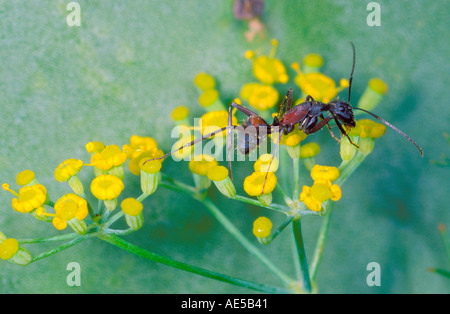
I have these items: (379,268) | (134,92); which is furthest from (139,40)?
(379,268)

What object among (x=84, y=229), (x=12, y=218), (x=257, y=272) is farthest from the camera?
(x=257, y=272)

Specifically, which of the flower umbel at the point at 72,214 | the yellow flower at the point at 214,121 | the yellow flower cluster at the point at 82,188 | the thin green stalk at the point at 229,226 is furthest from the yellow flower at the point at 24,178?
the yellow flower at the point at 214,121

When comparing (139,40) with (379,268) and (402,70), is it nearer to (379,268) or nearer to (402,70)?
(402,70)

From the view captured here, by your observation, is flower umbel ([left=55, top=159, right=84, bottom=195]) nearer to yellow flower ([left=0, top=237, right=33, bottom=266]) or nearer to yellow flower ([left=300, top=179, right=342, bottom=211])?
yellow flower ([left=0, top=237, right=33, bottom=266])

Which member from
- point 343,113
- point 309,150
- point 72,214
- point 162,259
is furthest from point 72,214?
point 343,113

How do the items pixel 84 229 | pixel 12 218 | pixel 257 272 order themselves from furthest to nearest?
pixel 257 272 → pixel 12 218 → pixel 84 229

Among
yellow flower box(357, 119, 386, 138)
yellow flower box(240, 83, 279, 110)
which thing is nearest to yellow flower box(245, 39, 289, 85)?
yellow flower box(240, 83, 279, 110)

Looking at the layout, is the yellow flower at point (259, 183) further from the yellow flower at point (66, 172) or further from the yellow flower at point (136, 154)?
the yellow flower at point (66, 172)

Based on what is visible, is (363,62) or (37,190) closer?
(37,190)
